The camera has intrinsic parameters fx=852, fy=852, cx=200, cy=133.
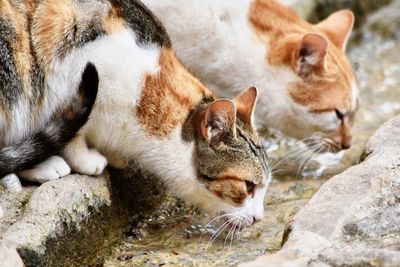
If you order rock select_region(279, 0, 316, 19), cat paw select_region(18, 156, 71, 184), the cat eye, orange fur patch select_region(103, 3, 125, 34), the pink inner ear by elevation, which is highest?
orange fur patch select_region(103, 3, 125, 34)

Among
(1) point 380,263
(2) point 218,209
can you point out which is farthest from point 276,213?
(1) point 380,263

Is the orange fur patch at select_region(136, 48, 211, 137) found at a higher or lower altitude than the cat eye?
higher

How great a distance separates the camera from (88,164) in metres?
4.18

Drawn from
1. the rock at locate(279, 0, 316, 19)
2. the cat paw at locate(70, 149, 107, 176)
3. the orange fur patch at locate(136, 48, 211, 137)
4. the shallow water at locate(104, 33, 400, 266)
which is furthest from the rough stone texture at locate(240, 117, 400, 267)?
the rock at locate(279, 0, 316, 19)

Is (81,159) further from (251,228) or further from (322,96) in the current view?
(322,96)

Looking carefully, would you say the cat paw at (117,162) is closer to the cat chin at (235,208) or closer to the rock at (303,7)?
the cat chin at (235,208)

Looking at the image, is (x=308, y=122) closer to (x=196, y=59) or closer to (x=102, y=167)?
(x=196, y=59)

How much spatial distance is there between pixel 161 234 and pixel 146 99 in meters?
0.72

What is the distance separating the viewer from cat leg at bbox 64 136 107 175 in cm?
417

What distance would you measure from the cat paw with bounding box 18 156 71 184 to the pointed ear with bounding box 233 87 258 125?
907mm

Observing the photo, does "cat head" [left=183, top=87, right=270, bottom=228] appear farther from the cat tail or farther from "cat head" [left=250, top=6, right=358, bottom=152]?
"cat head" [left=250, top=6, right=358, bottom=152]

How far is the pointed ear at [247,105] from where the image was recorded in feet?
14.0

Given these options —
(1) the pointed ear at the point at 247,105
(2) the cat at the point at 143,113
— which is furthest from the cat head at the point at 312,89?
(2) the cat at the point at 143,113

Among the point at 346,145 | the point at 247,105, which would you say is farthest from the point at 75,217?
the point at 346,145
